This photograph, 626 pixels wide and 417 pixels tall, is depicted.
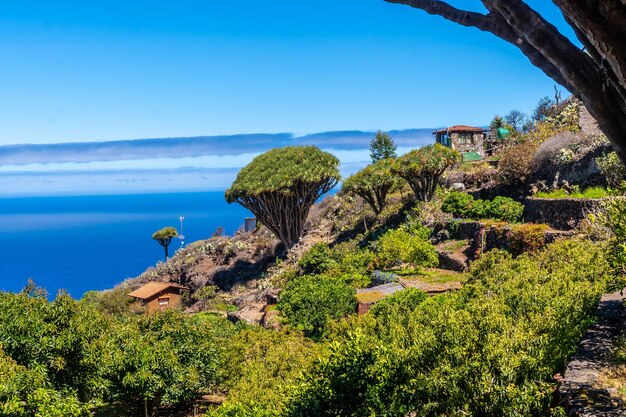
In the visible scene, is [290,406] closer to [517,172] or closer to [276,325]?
[276,325]

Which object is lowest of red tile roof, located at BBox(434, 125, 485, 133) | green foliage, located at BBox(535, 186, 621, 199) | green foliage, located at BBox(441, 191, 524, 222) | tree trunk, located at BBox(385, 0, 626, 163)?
green foliage, located at BBox(441, 191, 524, 222)

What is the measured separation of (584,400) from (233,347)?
13.0m

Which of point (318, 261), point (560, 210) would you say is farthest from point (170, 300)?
point (560, 210)

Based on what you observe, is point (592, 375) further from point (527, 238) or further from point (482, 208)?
point (482, 208)

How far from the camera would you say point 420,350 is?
8.81 m

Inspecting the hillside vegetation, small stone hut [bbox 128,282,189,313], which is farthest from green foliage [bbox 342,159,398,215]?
small stone hut [bbox 128,282,189,313]

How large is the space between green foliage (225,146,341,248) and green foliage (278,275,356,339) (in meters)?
20.0

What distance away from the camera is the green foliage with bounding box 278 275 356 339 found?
2236 centimetres

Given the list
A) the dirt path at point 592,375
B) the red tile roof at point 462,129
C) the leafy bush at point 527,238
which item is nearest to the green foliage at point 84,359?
the dirt path at point 592,375

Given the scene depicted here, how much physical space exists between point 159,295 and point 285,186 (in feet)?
43.6

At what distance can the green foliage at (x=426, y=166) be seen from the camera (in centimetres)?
3656

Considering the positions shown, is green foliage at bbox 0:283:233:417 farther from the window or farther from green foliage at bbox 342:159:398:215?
the window

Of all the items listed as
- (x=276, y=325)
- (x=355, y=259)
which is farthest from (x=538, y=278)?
(x=355, y=259)

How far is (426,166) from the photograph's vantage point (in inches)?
1442
